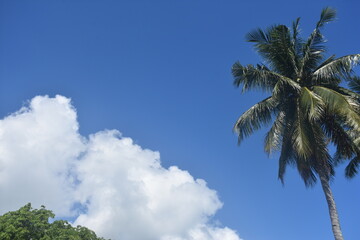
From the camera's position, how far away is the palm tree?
38.4 feet

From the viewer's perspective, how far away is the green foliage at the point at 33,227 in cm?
1895

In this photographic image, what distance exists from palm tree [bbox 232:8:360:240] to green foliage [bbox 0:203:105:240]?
14259mm

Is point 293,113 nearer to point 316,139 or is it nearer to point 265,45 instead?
point 316,139

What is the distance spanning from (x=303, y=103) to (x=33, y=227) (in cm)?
1829

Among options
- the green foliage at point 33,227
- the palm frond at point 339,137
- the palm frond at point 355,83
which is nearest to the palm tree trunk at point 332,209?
the palm frond at point 339,137

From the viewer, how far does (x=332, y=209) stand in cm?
1101

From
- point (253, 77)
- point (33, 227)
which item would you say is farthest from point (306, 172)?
point (33, 227)

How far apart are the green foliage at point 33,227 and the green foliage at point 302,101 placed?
1423 centimetres

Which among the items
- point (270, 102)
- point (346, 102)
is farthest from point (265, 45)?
point (346, 102)

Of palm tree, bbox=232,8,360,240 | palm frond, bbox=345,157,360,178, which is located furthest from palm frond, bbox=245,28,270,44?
palm frond, bbox=345,157,360,178

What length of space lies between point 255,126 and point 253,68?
266 cm

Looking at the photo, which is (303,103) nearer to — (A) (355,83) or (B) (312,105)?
(B) (312,105)

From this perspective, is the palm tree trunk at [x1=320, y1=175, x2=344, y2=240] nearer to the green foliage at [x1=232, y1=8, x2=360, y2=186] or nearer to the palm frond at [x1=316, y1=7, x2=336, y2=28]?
the green foliage at [x1=232, y1=8, x2=360, y2=186]

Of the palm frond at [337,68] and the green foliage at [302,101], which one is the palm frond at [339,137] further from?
the palm frond at [337,68]
